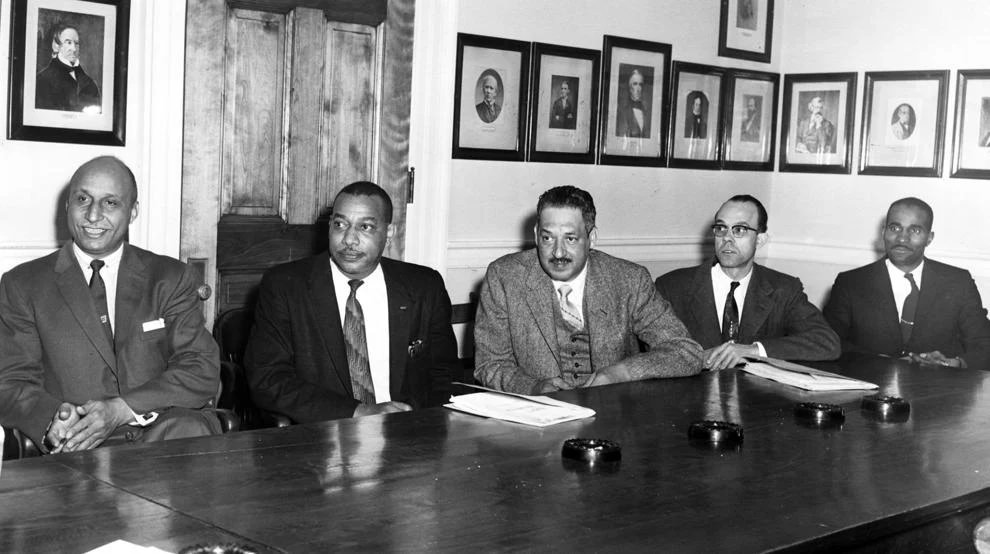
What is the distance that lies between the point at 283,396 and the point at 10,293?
0.95 m

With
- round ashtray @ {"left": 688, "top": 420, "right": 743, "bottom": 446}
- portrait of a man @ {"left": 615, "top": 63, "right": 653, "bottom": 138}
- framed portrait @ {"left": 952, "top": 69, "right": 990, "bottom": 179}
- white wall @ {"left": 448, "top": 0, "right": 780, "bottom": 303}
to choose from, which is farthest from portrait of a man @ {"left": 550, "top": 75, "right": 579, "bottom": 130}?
round ashtray @ {"left": 688, "top": 420, "right": 743, "bottom": 446}

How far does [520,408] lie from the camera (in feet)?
10.6

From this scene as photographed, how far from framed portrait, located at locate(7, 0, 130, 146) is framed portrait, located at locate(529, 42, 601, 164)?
2199 millimetres

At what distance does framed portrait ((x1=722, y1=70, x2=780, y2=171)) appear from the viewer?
22.5 feet

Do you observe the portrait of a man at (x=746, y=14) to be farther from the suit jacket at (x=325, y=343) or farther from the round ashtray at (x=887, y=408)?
the round ashtray at (x=887, y=408)

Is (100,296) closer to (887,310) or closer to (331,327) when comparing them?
(331,327)

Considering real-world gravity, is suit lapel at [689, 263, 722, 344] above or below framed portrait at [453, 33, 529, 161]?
below

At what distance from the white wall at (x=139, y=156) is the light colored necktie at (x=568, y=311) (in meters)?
1.62

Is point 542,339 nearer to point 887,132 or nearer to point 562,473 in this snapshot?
point 562,473

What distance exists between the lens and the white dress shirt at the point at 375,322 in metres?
4.19

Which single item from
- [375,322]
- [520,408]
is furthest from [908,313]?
[520,408]

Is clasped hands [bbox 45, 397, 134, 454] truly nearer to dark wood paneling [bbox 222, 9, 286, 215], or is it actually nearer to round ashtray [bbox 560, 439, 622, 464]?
dark wood paneling [bbox 222, 9, 286, 215]

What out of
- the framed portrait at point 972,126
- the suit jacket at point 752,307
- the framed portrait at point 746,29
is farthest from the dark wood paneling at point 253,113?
the framed portrait at point 972,126

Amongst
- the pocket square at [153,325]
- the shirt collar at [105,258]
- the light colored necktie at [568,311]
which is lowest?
the pocket square at [153,325]
